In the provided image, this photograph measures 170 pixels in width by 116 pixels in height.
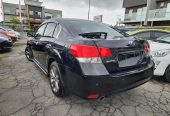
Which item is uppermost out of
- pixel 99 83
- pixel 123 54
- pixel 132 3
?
pixel 132 3

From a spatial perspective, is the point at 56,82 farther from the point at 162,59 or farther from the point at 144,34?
the point at 144,34

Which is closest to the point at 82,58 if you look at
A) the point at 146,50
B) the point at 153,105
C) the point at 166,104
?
the point at 146,50

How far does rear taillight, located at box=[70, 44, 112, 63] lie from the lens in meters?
1.80

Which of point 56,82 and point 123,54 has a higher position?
point 123,54

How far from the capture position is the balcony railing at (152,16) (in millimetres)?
17709

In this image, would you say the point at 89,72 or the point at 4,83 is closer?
the point at 89,72

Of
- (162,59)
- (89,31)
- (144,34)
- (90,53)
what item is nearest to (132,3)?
(144,34)

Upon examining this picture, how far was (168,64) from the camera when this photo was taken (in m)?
3.30

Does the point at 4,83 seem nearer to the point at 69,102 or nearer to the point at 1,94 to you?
the point at 1,94

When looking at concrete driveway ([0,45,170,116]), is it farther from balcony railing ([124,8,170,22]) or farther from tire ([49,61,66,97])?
balcony railing ([124,8,170,22])

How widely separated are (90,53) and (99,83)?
1.40 feet

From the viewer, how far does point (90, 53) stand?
1.80 metres

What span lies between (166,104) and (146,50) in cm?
113

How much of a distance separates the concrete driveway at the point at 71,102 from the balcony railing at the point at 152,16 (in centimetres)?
1800
